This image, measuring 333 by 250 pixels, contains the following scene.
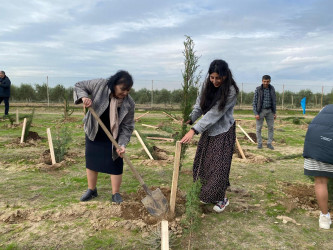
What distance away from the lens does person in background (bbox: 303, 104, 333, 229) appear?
109 inches

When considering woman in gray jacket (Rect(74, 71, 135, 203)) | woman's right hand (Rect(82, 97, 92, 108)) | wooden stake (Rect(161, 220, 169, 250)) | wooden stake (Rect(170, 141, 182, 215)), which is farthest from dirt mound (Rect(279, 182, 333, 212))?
woman's right hand (Rect(82, 97, 92, 108))

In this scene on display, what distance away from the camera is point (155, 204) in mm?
3213

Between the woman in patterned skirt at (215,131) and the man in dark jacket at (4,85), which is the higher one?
the man in dark jacket at (4,85)

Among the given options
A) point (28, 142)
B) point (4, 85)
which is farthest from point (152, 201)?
point (4, 85)

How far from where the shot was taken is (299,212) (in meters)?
3.47

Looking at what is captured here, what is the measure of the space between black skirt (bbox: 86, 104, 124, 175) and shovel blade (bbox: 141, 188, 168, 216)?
23.6 inches

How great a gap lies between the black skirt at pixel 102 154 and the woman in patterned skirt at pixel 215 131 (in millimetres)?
1031

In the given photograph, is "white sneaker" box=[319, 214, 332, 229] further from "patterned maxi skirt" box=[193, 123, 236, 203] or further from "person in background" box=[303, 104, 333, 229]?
"patterned maxi skirt" box=[193, 123, 236, 203]

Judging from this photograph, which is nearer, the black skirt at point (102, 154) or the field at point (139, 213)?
the field at point (139, 213)

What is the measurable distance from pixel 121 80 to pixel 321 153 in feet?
7.36

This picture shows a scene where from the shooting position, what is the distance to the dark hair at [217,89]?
3.01 m

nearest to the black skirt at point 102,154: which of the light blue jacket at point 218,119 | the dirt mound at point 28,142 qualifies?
the light blue jacket at point 218,119

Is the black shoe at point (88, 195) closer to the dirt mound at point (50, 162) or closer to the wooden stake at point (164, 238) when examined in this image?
the wooden stake at point (164, 238)

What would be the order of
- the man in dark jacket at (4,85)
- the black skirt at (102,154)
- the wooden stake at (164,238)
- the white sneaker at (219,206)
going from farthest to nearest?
the man in dark jacket at (4,85)
the black skirt at (102,154)
the white sneaker at (219,206)
the wooden stake at (164,238)
